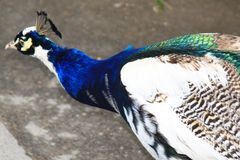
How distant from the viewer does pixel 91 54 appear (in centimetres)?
305

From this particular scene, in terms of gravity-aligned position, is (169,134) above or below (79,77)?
below

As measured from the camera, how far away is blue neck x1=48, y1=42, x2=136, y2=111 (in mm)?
2156

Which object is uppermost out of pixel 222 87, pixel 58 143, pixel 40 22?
pixel 40 22

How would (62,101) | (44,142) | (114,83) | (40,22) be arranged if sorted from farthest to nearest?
(62,101), (44,142), (40,22), (114,83)

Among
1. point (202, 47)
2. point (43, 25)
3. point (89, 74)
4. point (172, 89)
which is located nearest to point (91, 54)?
point (43, 25)

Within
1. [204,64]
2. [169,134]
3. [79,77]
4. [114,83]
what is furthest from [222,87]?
[79,77]

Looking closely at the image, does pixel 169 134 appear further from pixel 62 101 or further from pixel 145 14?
pixel 145 14

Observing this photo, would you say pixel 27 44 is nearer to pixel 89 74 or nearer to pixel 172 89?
pixel 89 74

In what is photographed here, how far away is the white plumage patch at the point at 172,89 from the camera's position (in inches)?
77.1

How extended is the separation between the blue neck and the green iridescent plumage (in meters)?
0.09

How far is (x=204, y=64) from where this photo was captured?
2.01 metres

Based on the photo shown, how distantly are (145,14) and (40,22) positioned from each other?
1114mm

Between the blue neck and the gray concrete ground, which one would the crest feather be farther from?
the gray concrete ground

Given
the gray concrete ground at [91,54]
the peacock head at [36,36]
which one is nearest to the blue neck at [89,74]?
the peacock head at [36,36]
